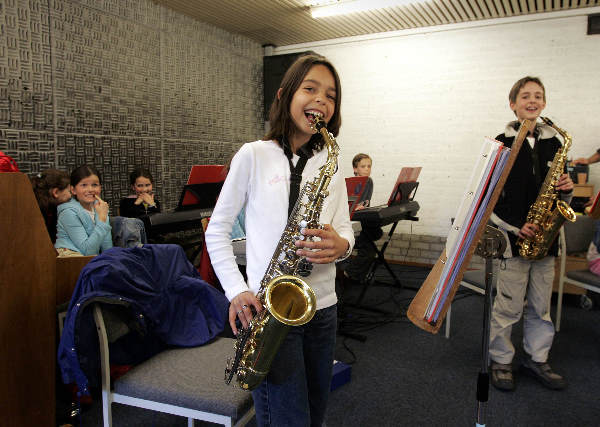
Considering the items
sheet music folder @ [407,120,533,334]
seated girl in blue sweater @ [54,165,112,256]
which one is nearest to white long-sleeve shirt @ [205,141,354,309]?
sheet music folder @ [407,120,533,334]

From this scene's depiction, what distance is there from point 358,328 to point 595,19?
14.5 feet

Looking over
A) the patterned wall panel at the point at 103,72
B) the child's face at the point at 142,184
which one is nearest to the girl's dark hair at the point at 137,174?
the child's face at the point at 142,184

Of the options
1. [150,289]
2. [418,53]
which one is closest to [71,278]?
[150,289]

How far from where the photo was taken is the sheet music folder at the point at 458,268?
1051 millimetres

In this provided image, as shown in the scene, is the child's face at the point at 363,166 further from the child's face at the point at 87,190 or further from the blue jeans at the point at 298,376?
the blue jeans at the point at 298,376

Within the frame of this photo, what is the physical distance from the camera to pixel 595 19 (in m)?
4.95

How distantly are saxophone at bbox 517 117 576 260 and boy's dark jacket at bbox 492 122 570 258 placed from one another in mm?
34

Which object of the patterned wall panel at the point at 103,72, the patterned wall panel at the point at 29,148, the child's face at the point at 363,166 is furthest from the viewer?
the child's face at the point at 363,166

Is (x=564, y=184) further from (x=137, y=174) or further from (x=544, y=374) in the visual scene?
(x=137, y=174)

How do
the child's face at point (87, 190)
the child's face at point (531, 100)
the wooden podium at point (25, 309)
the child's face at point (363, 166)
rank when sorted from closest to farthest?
1. the wooden podium at point (25, 309)
2. the child's face at point (531, 100)
3. the child's face at point (87, 190)
4. the child's face at point (363, 166)

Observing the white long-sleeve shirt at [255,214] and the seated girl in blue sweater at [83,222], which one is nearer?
the white long-sleeve shirt at [255,214]

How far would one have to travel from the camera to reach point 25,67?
148 inches

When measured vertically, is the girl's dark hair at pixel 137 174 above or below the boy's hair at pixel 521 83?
below

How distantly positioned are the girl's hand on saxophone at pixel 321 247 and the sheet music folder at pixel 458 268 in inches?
10.2
